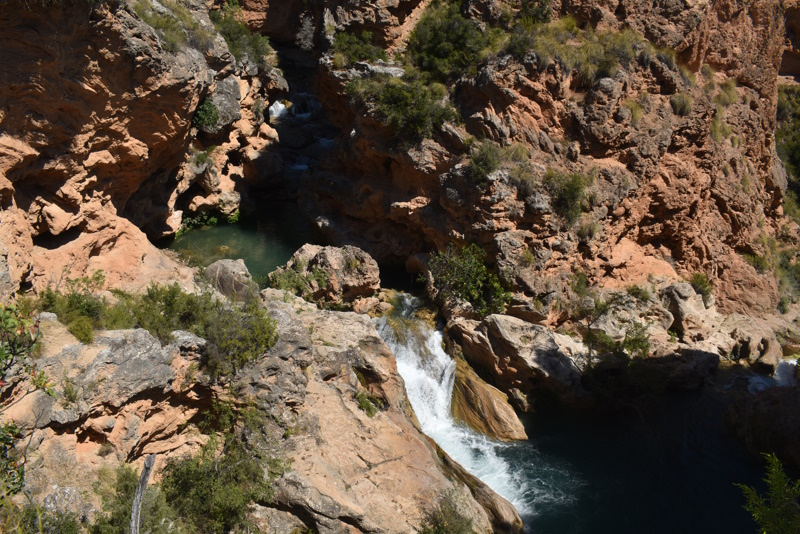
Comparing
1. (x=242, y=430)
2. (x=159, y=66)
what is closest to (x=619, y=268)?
(x=242, y=430)

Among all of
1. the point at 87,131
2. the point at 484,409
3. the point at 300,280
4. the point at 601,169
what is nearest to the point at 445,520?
the point at 484,409

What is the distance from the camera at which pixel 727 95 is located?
2152 cm

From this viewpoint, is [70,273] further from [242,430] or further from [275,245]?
[275,245]

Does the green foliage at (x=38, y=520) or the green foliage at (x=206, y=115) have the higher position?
the green foliage at (x=206, y=115)

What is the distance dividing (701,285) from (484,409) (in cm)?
1061

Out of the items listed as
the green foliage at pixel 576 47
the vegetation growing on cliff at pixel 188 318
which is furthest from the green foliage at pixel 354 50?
the vegetation growing on cliff at pixel 188 318

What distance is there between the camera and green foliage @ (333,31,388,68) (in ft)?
64.3

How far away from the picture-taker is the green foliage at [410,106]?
59.4 feet

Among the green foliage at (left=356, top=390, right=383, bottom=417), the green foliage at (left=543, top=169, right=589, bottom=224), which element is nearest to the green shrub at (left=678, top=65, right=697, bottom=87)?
A: the green foliage at (left=543, top=169, right=589, bottom=224)

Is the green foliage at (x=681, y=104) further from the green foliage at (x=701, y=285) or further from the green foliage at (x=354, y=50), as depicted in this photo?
the green foliage at (x=354, y=50)

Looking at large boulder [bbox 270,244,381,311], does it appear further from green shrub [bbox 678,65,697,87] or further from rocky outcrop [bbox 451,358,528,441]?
green shrub [bbox 678,65,697,87]

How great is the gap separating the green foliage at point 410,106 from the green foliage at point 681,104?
25.3ft

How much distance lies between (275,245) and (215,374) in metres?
12.9

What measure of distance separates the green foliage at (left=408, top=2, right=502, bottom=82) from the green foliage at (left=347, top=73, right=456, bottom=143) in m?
0.79
